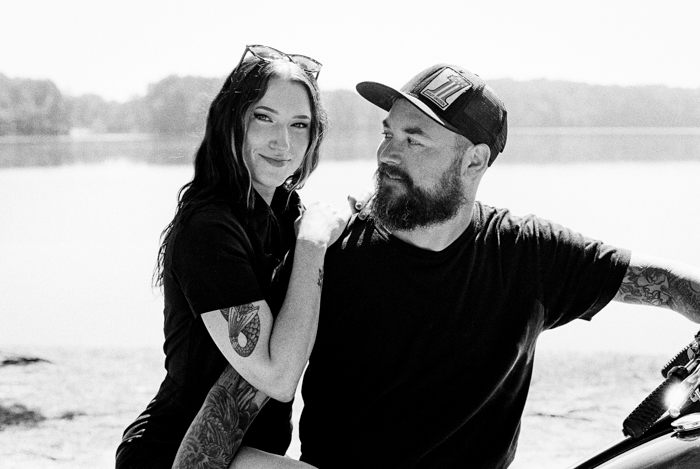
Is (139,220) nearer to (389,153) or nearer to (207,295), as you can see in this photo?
(389,153)

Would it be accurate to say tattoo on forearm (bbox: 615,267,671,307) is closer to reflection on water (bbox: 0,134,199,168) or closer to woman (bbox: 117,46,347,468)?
woman (bbox: 117,46,347,468)

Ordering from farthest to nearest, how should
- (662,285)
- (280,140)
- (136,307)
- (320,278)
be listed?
(136,307) < (662,285) < (280,140) < (320,278)

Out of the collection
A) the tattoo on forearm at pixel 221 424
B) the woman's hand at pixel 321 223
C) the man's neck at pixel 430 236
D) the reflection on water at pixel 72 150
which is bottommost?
the reflection on water at pixel 72 150

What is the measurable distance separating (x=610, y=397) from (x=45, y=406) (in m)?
4.10

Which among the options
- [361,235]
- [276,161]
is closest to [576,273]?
[361,235]

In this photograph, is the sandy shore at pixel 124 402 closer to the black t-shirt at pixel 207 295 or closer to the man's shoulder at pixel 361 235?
the man's shoulder at pixel 361 235

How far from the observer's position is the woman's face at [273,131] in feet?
6.61

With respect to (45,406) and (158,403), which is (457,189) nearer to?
(158,403)

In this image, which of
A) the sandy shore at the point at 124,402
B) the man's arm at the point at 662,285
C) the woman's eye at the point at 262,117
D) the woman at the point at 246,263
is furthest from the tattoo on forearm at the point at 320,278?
the sandy shore at the point at 124,402

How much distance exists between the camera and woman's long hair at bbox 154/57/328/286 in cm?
196

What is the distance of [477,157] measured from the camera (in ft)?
7.61

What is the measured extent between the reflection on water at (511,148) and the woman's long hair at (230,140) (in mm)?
42008

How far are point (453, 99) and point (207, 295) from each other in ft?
3.08

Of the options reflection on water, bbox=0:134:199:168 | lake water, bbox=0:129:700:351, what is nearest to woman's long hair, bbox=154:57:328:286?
lake water, bbox=0:129:700:351
